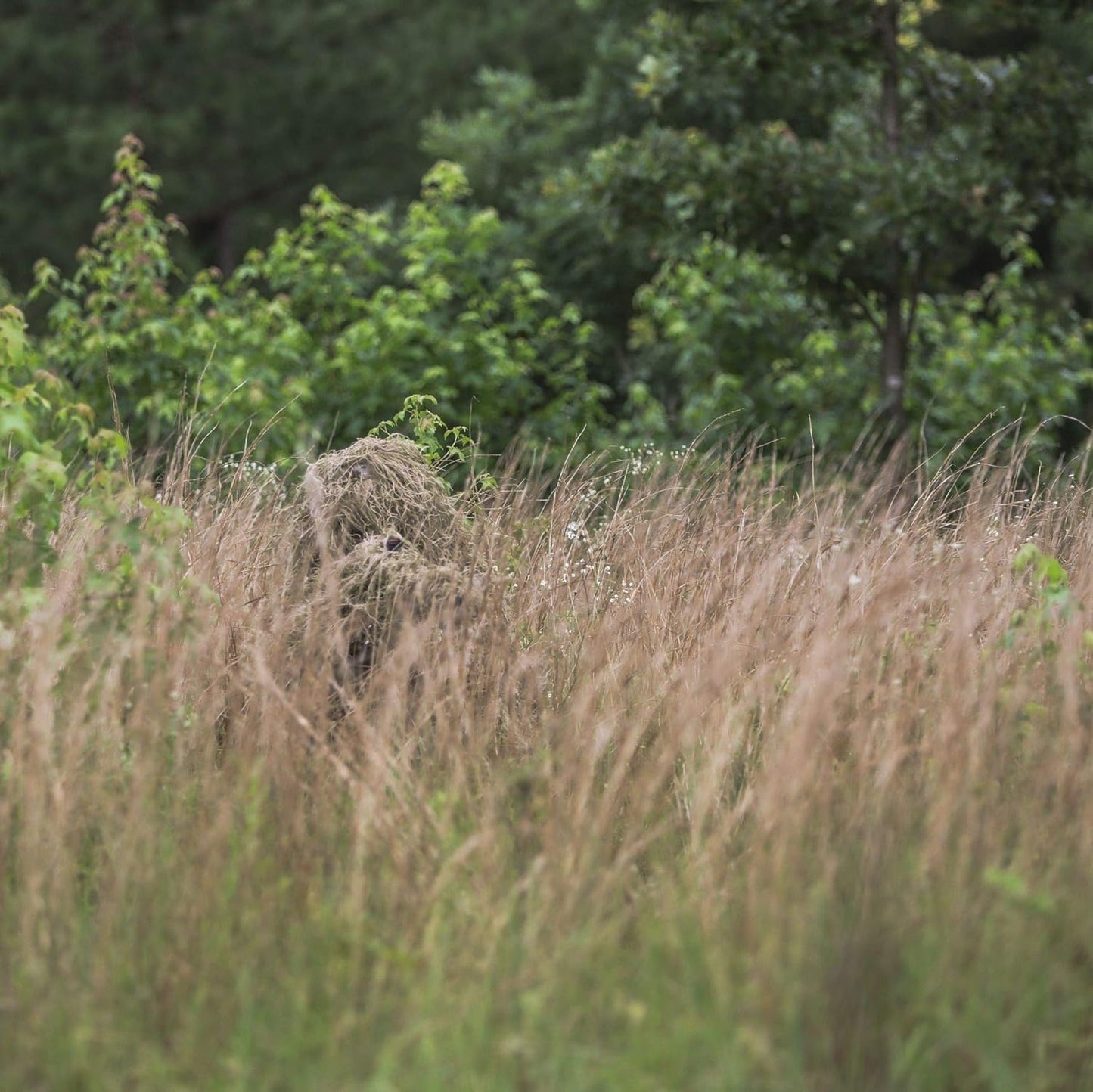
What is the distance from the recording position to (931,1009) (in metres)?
2.24

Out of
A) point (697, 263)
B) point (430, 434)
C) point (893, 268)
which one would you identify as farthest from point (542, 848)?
point (697, 263)

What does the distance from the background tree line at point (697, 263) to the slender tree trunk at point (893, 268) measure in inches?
0.8

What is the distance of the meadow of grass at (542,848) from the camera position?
2240 millimetres

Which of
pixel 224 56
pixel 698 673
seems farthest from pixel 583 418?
pixel 224 56

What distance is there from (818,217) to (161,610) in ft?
18.8

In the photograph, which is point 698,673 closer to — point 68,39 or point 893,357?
point 893,357

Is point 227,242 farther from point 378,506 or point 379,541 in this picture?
point 379,541

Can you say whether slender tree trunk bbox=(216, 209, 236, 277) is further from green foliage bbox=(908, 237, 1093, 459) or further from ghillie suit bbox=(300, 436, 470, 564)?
ghillie suit bbox=(300, 436, 470, 564)

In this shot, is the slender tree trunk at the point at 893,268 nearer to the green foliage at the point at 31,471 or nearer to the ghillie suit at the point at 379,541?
the ghillie suit at the point at 379,541

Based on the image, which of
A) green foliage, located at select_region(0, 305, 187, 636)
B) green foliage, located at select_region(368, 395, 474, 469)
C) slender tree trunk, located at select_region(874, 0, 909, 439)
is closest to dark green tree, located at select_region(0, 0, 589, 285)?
slender tree trunk, located at select_region(874, 0, 909, 439)

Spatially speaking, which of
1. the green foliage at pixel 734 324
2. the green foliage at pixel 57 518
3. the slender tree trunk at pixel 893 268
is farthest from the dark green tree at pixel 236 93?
the green foliage at pixel 57 518

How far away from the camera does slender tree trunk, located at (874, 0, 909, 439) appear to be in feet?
26.8

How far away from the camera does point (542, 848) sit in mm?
2924

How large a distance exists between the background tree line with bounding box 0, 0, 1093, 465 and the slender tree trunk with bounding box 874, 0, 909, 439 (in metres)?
0.02
